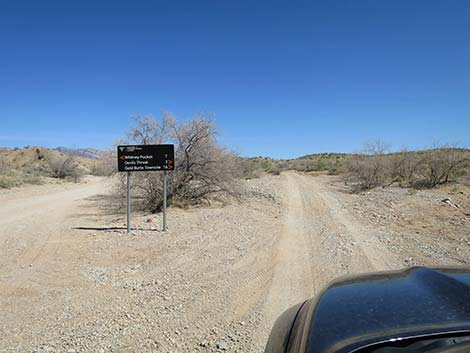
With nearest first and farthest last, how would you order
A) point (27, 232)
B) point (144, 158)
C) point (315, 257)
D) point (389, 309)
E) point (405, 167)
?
point (389, 309) → point (315, 257) → point (27, 232) → point (144, 158) → point (405, 167)

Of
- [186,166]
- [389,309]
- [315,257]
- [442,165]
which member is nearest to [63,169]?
[186,166]

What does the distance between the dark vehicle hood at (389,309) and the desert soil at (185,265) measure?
185 cm

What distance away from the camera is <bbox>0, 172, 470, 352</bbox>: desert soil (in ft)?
13.1

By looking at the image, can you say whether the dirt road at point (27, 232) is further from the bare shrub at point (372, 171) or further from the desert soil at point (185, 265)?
the bare shrub at point (372, 171)

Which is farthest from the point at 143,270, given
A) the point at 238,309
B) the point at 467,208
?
the point at 467,208

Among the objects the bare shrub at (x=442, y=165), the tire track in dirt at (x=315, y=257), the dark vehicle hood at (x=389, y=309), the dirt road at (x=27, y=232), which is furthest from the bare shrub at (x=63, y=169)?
the dark vehicle hood at (x=389, y=309)

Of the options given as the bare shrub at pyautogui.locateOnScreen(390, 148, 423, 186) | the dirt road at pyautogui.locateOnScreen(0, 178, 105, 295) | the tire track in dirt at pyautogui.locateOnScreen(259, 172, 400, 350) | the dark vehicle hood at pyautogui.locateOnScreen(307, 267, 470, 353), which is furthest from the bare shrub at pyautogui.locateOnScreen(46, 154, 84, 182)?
the dark vehicle hood at pyautogui.locateOnScreen(307, 267, 470, 353)

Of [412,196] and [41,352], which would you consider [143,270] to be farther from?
[412,196]

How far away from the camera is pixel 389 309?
1.93 metres

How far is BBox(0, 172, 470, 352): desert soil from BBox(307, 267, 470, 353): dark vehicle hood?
72.8 inches

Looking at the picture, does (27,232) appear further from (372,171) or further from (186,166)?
(372,171)

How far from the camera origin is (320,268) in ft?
20.7

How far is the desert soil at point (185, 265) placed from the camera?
4.00m

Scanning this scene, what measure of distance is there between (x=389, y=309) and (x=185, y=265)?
5.20m
